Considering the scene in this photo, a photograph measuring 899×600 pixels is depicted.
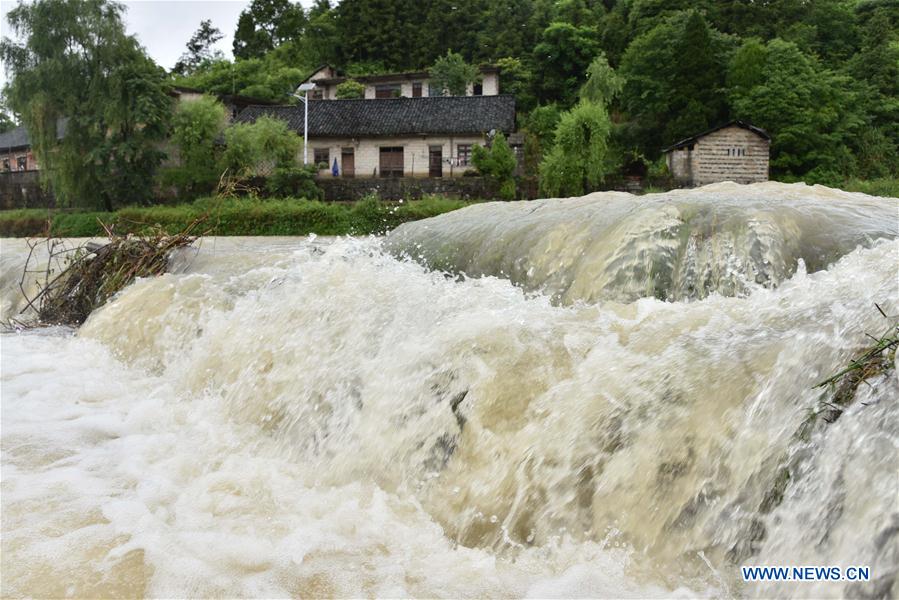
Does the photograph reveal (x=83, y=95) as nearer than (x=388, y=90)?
Yes

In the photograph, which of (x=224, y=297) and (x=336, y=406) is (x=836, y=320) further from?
(x=224, y=297)

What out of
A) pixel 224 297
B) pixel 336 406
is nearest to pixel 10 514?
pixel 336 406

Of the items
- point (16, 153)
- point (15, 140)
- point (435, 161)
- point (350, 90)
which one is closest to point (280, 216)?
point (435, 161)

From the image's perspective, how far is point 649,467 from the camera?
278 centimetres

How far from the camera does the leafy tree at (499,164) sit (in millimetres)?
27469

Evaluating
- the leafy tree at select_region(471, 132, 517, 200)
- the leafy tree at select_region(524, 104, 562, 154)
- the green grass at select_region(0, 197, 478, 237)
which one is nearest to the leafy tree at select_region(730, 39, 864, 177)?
the leafy tree at select_region(524, 104, 562, 154)

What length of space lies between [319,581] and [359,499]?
2.23 ft

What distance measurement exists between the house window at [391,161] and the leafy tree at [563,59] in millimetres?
11213

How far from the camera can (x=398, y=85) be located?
141 feet

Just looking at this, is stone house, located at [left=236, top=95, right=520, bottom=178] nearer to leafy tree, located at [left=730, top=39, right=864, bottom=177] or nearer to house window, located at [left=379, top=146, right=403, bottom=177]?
house window, located at [left=379, top=146, right=403, bottom=177]

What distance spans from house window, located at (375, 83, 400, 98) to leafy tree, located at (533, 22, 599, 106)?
322 inches

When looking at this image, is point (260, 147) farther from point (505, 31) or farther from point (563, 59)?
point (505, 31)

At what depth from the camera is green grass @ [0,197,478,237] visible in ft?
76.5

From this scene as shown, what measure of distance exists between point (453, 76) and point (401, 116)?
27.0 ft
